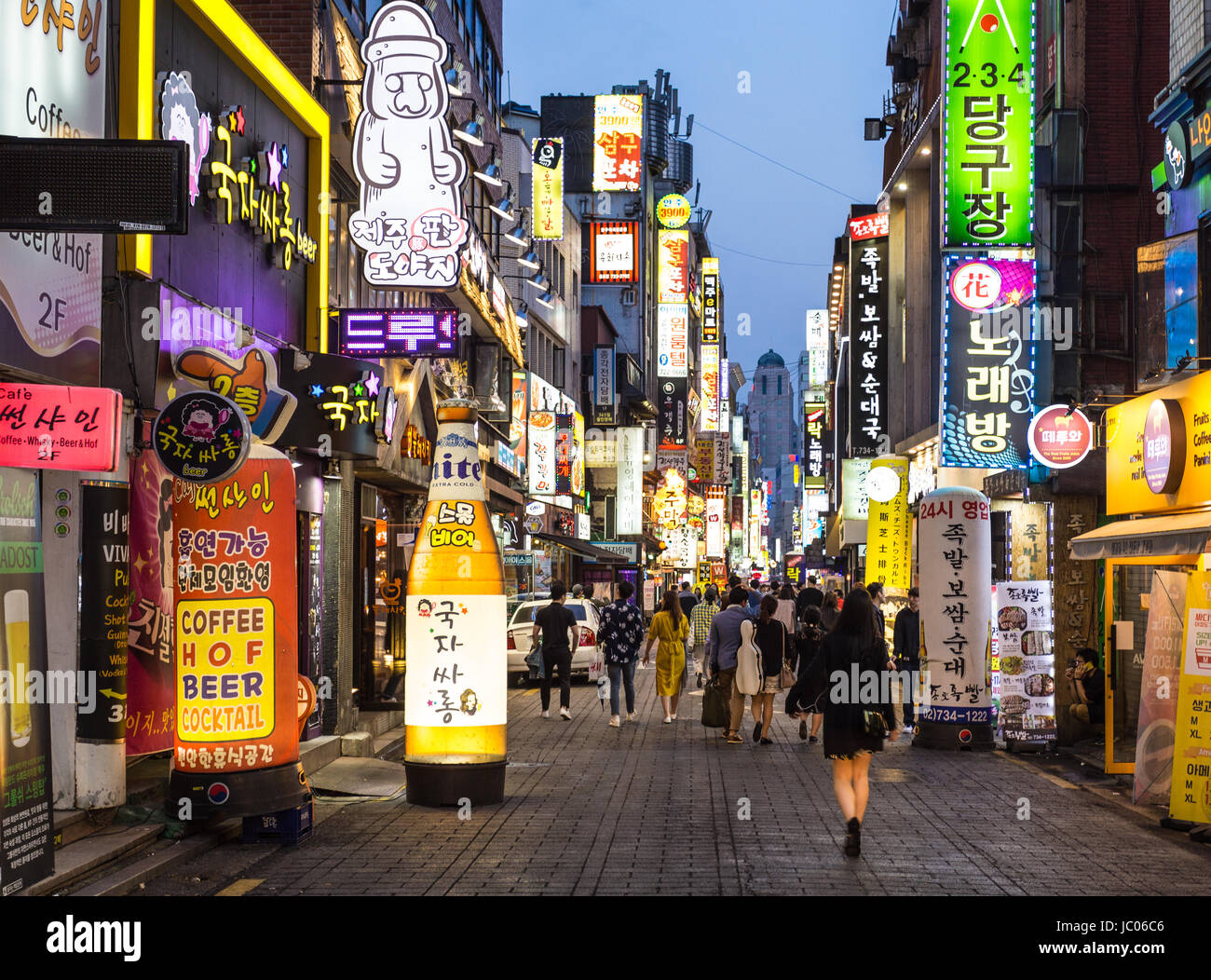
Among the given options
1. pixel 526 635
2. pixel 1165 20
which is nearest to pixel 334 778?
pixel 526 635

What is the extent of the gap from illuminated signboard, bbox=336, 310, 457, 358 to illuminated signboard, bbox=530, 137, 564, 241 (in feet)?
77.1

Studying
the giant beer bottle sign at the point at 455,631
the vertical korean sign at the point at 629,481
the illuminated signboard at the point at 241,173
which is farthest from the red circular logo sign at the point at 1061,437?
the vertical korean sign at the point at 629,481

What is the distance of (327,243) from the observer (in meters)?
17.6

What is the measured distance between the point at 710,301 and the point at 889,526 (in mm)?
62870

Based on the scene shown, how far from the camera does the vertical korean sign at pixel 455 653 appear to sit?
1197cm

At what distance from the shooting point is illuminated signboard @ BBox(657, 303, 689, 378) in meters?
73.5

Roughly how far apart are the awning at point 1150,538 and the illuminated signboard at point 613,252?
137 feet

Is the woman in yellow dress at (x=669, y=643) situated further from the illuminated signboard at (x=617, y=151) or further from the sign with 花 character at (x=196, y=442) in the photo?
the illuminated signboard at (x=617, y=151)

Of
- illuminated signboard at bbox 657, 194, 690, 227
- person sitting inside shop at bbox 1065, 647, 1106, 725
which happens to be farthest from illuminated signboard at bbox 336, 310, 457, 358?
illuminated signboard at bbox 657, 194, 690, 227

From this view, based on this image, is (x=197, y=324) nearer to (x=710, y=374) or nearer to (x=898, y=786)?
(x=898, y=786)

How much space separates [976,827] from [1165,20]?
51.3ft

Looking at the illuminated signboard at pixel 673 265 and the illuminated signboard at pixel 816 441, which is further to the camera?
the illuminated signboard at pixel 816 441

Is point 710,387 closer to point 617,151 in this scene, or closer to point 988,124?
point 617,151

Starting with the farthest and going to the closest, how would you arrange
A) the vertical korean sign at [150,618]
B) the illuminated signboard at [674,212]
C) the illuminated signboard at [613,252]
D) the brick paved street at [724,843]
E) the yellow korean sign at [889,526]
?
the illuminated signboard at [674,212] < the illuminated signboard at [613,252] < the yellow korean sign at [889,526] < the vertical korean sign at [150,618] < the brick paved street at [724,843]
